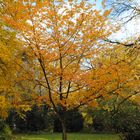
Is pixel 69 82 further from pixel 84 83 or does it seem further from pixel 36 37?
pixel 36 37

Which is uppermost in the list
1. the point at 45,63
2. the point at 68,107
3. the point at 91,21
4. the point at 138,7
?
the point at 91,21

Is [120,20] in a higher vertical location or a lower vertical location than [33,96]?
higher

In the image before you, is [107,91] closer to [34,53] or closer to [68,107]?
[68,107]

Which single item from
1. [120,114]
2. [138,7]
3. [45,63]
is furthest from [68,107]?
[120,114]

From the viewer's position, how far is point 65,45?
28.9 ft

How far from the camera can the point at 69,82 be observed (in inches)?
368

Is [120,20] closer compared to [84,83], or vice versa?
[120,20]

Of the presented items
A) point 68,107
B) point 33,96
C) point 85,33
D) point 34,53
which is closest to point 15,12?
A: point 34,53

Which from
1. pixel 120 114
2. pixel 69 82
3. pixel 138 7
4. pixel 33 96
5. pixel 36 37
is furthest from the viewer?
pixel 120 114

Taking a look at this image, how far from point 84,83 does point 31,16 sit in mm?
2340

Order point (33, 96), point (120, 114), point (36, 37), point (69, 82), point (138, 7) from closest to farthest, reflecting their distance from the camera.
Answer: point (138, 7) → point (36, 37) → point (69, 82) → point (33, 96) → point (120, 114)

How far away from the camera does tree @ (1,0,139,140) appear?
343 inches

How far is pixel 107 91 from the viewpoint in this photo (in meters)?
9.42

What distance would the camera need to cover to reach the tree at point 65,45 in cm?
871
